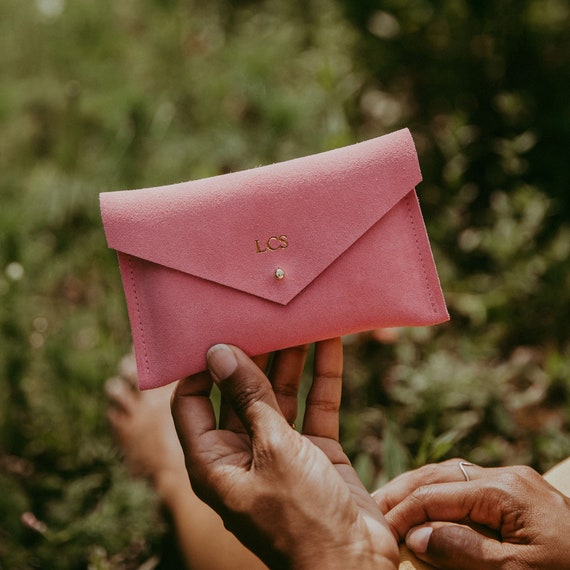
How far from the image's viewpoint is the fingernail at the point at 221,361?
1060 millimetres

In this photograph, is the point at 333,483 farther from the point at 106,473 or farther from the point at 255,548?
the point at 106,473

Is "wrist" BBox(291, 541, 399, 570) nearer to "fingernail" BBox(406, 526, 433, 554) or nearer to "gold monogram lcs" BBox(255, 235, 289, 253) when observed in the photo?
"fingernail" BBox(406, 526, 433, 554)

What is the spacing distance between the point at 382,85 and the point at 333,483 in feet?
5.72

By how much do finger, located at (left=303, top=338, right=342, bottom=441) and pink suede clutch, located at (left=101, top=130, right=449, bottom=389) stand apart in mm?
133

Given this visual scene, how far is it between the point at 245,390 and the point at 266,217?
1.06 feet

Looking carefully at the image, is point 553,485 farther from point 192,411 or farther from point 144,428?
point 144,428

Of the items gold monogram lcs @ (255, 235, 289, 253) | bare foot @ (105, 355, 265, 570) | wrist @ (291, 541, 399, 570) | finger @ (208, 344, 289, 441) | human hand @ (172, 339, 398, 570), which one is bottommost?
bare foot @ (105, 355, 265, 570)

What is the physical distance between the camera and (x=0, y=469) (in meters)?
1.54

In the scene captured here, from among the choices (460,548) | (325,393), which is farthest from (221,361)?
(460,548)

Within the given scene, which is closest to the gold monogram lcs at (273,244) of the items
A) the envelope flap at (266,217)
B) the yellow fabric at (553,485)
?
the envelope flap at (266,217)

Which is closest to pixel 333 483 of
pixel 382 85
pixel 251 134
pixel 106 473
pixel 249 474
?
pixel 249 474

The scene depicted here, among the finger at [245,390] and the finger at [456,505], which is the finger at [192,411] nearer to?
the finger at [245,390]

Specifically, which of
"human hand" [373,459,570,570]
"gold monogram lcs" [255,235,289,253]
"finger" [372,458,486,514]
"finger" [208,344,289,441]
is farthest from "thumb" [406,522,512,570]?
"gold monogram lcs" [255,235,289,253]

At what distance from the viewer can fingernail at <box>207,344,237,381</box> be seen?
3.48ft
